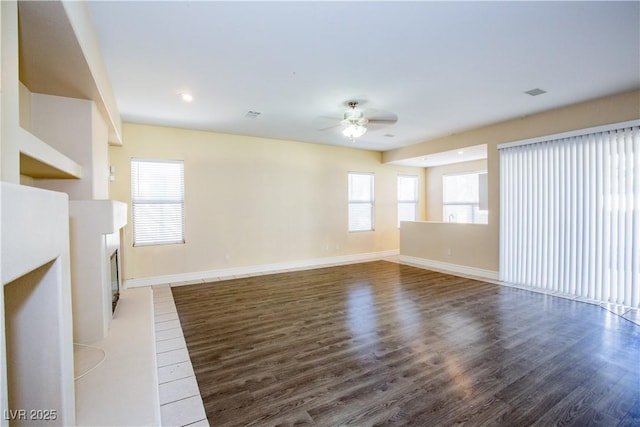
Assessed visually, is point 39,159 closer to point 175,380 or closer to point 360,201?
point 175,380

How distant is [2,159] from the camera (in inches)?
51.3

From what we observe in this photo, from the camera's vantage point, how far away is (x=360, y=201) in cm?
768

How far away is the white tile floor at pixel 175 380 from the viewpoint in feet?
6.15

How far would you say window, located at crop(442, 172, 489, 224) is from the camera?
786 cm

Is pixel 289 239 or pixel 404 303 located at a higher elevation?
pixel 289 239

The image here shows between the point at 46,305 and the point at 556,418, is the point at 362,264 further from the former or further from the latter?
the point at 46,305

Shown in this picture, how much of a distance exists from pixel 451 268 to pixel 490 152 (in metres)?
2.40

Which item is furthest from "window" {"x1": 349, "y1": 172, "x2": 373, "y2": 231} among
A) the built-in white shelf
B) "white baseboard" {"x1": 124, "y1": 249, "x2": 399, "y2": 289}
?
the built-in white shelf

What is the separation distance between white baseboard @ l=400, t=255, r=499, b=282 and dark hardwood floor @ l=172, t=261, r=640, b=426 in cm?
101

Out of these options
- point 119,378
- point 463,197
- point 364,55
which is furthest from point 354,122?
Answer: point 463,197

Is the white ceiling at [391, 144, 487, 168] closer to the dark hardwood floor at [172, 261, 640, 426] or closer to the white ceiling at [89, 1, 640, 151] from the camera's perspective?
the white ceiling at [89, 1, 640, 151]

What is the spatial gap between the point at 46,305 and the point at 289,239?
5.42m

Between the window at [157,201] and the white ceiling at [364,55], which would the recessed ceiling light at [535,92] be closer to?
the white ceiling at [364,55]

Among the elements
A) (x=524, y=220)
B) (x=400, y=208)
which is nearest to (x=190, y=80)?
(x=524, y=220)
